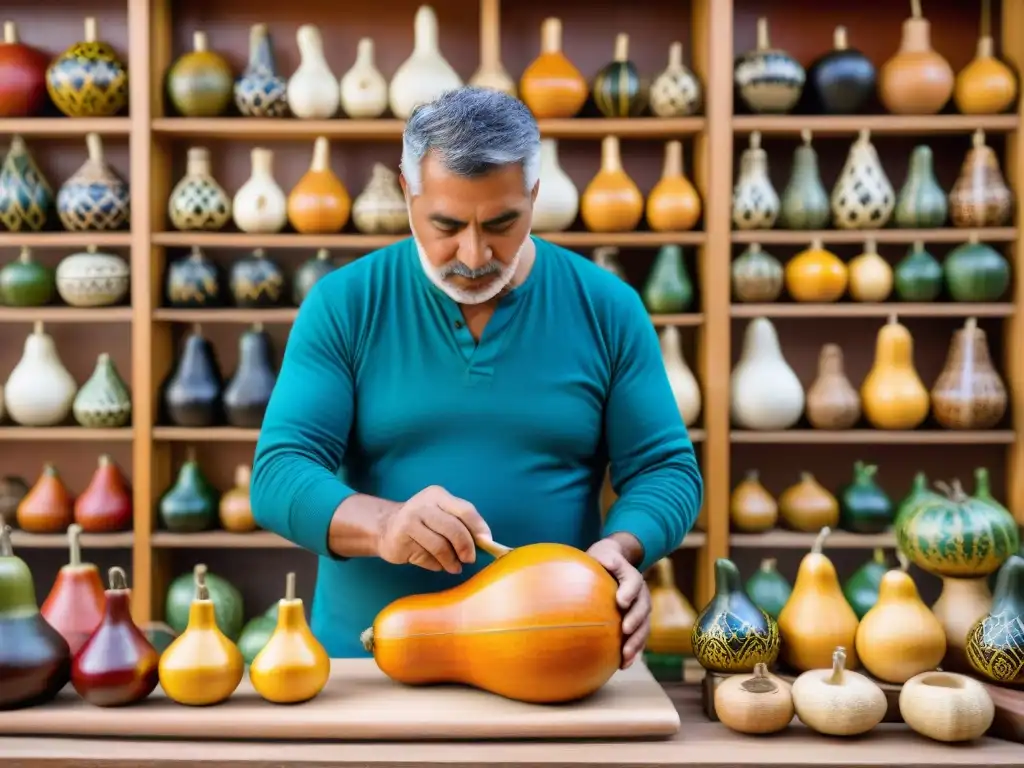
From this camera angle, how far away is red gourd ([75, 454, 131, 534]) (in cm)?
307

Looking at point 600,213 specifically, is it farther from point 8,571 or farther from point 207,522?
point 8,571

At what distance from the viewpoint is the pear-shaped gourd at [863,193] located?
10.1ft

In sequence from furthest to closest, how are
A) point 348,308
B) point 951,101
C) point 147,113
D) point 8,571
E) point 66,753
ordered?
point 951,101 → point 147,113 → point 348,308 → point 8,571 → point 66,753

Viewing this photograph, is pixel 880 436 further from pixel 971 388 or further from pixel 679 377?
pixel 679 377

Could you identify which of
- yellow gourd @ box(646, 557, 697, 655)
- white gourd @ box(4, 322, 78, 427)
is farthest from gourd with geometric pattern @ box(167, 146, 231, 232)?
yellow gourd @ box(646, 557, 697, 655)

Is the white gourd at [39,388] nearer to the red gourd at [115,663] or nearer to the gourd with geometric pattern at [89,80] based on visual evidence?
the gourd with geometric pattern at [89,80]

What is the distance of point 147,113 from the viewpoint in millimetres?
3037

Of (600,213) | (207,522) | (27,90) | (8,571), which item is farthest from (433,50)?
(8,571)

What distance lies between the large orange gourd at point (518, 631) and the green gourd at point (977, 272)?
2.32 meters

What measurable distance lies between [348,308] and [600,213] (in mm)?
1736

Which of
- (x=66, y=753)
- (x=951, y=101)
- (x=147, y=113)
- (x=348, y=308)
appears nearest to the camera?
(x=66, y=753)

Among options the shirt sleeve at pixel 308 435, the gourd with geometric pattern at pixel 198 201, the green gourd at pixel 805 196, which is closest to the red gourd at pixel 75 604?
the shirt sleeve at pixel 308 435

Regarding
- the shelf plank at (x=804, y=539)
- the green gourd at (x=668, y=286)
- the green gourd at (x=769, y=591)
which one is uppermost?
the green gourd at (x=668, y=286)

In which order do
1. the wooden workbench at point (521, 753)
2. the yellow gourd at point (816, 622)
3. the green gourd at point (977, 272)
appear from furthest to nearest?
→ the green gourd at point (977, 272) < the yellow gourd at point (816, 622) < the wooden workbench at point (521, 753)
